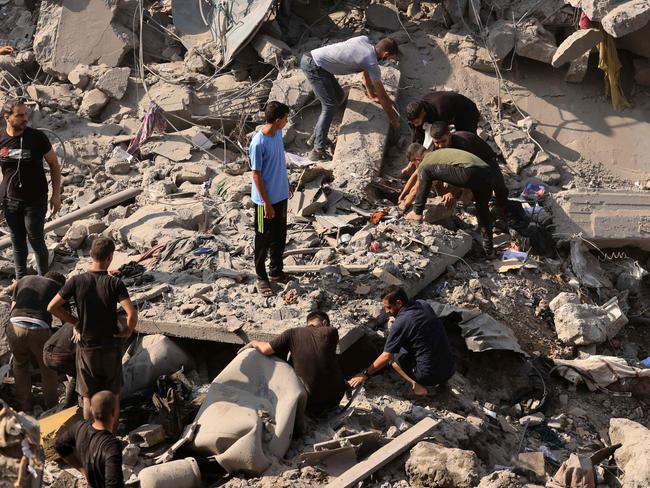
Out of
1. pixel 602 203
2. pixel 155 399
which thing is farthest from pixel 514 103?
pixel 155 399

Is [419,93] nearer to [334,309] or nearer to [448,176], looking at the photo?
[448,176]

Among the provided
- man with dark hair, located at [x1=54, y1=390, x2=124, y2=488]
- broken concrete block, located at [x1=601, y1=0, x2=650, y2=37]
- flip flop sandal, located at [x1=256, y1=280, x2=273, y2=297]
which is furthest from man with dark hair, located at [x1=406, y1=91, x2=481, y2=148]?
man with dark hair, located at [x1=54, y1=390, x2=124, y2=488]

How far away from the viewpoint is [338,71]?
1138cm

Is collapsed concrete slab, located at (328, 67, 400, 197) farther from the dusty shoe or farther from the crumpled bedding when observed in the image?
the crumpled bedding

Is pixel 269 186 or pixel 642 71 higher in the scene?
pixel 269 186

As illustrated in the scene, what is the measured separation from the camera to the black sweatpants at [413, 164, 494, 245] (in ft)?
33.3

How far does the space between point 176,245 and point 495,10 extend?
5368 mm

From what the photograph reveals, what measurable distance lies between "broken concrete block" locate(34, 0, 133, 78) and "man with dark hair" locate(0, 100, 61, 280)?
175 inches

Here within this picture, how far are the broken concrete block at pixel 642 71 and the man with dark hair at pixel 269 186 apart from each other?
5673 mm

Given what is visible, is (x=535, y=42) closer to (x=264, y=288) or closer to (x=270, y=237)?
(x=270, y=237)

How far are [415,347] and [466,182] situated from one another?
2361 millimetres

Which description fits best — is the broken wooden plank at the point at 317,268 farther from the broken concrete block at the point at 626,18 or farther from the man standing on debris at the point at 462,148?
the broken concrete block at the point at 626,18

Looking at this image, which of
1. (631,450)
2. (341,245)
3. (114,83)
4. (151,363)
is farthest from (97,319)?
(114,83)

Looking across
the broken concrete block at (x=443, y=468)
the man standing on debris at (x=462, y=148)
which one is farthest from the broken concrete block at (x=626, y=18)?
the broken concrete block at (x=443, y=468)
